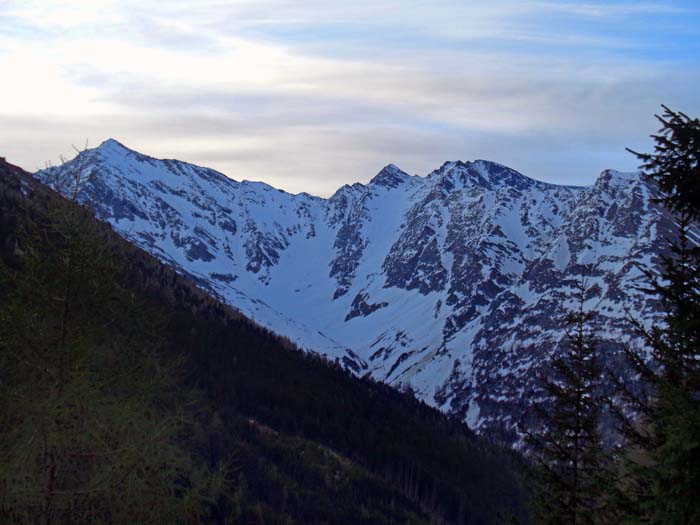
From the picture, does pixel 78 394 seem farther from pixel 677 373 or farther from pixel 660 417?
pixel 677 373

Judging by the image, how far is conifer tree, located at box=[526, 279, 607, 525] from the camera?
76.8ft


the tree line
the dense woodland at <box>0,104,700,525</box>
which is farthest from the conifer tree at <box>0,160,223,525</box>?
the tree line

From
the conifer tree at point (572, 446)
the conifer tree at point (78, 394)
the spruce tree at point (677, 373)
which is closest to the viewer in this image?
the spruce tree at point (677, 373)

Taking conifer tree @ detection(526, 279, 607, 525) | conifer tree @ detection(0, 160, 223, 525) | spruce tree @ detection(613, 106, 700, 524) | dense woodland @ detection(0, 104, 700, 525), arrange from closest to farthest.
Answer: spruce tree @ detection(613, 106, 700, 524)
dense woodland @ detection(0, 104, 700, 525)
conifer tree @ detection(0, 160, 223, 525)
conifer tree @ detection(526, 279, 607, 525)

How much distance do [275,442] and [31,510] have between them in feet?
436

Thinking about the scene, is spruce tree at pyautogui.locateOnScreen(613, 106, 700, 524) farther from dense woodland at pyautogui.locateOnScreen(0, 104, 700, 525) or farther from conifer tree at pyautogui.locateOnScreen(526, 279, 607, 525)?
conifer tree at pyautogui.locateOnScreen(526, 279, 607, 525)

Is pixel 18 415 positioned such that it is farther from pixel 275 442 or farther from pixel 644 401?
pixel 275 442

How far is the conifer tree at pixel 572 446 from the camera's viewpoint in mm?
23422

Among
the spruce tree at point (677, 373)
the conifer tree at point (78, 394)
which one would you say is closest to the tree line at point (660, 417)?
the spruce tree at point (677, 373)

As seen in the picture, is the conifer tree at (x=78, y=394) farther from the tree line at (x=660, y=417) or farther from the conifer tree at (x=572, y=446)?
the conifer tree at (x=572, y=446)

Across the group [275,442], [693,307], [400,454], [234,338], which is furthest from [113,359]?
[234,338]

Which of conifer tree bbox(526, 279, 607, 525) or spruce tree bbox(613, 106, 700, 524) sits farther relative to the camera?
conifer tree bbox(526, 279, 607, 525)

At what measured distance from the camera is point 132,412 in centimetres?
1602

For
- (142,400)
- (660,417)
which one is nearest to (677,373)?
(660,417)
